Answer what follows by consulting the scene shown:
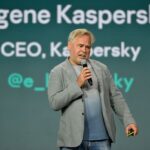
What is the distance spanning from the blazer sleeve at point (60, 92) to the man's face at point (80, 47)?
5.5 inches

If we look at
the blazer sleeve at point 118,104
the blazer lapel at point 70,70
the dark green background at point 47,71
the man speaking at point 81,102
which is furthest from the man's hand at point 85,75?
the dark green background at point 47,71

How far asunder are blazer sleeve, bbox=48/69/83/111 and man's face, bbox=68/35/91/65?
14 centimetres

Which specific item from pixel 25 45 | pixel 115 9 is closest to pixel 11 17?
pixel 25 45

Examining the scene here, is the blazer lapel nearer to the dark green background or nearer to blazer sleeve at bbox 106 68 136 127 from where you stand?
blazer sleeve at bbox 106 68 136 127

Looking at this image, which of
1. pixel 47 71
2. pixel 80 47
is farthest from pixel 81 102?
pixel 47 71

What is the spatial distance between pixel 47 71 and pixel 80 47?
7.47ft

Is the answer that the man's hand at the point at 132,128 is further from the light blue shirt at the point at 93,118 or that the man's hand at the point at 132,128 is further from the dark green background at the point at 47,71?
the dark green background at the point at 47,71

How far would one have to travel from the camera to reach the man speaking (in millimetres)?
3514

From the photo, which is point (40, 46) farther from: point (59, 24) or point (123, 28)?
point (123, 28)

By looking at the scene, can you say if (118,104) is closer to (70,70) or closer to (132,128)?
(132,128)

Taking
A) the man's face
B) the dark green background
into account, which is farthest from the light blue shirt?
the dark green background

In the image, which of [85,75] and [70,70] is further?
[70,70]

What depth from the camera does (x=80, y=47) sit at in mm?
3607

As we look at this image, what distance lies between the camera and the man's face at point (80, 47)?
3596mm
